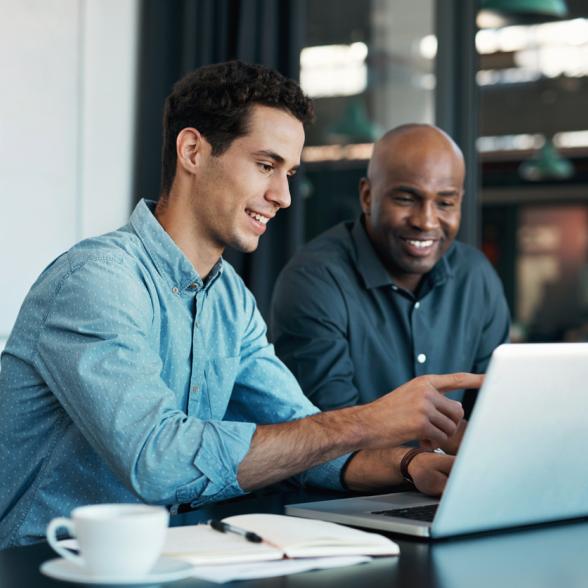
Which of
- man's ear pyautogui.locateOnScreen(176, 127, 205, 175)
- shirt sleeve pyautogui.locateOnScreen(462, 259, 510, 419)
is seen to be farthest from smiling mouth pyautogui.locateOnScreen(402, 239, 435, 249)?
man's ear pyautogui.locateOnScreen(176, 127, 205, 175)

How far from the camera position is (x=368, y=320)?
8.68 ft

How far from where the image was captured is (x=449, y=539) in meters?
1.39

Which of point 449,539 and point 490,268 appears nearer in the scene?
point 449,539

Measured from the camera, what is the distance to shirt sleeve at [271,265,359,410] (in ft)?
7.88

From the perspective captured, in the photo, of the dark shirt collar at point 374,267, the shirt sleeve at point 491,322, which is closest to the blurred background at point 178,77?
the shirt sleeve at point 491,322

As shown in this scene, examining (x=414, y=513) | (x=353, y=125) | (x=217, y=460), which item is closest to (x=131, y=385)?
(x=217, y=460)

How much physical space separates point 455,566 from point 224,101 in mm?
983

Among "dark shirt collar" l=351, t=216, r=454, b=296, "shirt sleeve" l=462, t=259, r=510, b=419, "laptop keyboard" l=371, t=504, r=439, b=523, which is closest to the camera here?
"laptop keyboard" l=371, t=504, r=439, b=523

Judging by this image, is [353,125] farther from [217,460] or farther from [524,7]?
[217,460]

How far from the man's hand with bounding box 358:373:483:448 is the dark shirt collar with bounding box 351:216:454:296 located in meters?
1.10

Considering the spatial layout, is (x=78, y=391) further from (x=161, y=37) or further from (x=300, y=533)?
(x=161, y=37)

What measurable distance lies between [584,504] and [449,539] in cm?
28

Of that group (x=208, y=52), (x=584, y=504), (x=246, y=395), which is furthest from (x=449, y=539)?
(x=208, y=52)

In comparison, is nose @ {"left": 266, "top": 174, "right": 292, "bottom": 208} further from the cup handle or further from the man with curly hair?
the cup handle
